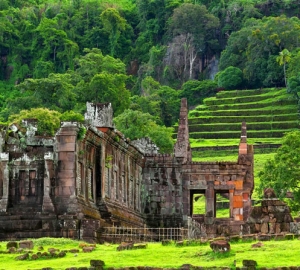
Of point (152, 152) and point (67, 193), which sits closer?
point (67, 193)

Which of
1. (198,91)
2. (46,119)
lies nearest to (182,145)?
(46,119)

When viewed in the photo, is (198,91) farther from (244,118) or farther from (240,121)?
(240,121)

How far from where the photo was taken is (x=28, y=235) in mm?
51125

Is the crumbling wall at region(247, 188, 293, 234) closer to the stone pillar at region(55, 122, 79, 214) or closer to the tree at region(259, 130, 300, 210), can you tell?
the stone pillar at region(55, 122, 79, 214)

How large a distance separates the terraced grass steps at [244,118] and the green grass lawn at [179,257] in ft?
283

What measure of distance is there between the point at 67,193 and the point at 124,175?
13205 mm

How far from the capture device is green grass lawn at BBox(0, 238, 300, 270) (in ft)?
114

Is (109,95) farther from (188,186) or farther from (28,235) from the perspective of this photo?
(28,235)

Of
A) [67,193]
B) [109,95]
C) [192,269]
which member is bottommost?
[192,269]

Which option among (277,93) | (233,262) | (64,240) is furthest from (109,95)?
(233,262)

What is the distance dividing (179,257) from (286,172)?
38502 mm

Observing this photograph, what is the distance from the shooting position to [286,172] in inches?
2940

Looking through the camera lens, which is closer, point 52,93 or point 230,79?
point 52,93

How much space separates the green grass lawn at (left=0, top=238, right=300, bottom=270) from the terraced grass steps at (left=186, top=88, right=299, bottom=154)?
86.3 meters
